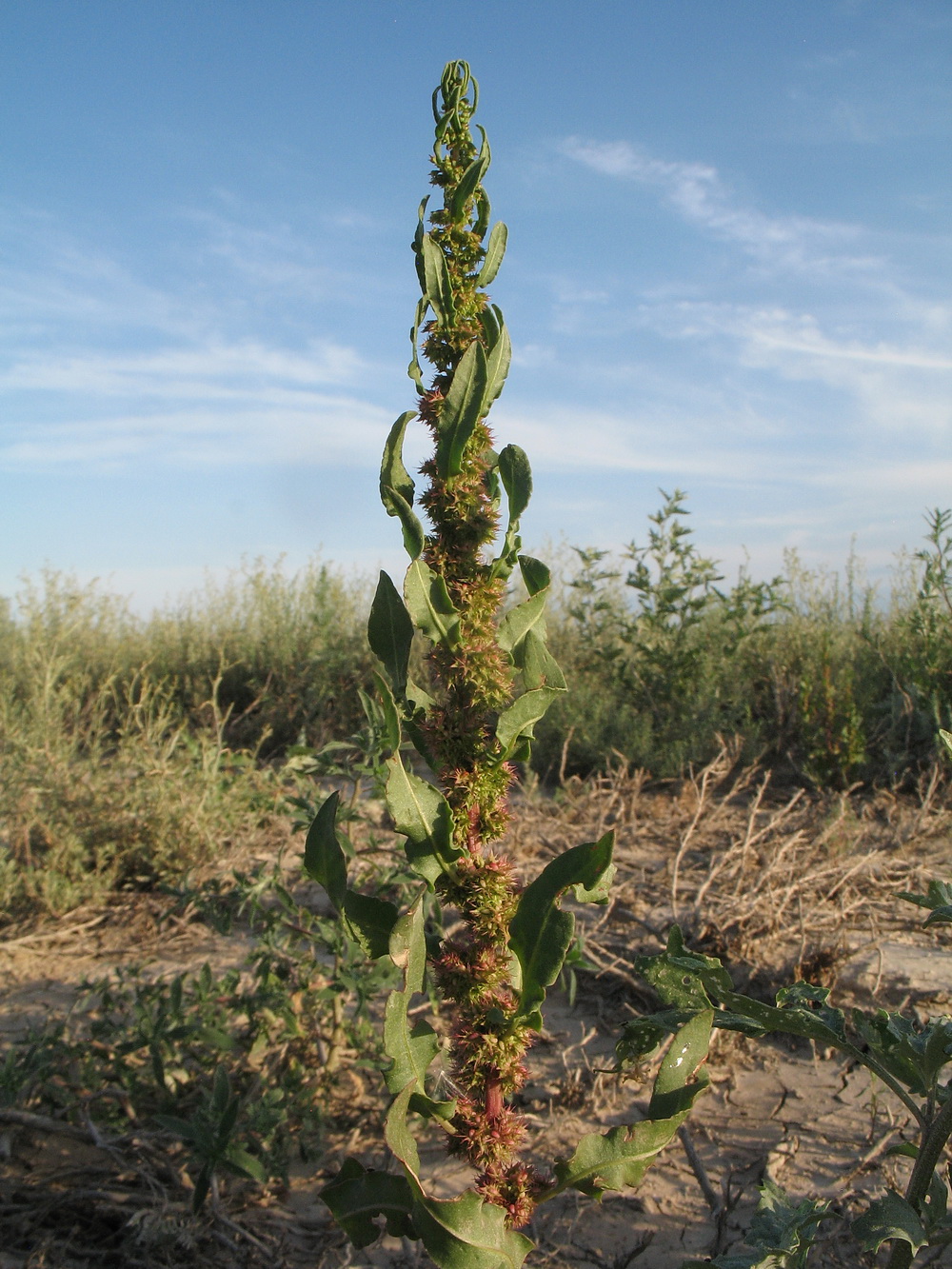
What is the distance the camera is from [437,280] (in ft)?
4.05

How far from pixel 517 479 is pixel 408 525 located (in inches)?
7.1

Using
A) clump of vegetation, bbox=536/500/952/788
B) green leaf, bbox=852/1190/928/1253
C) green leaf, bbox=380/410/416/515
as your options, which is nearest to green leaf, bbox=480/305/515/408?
green leaf, bbox=380/410/416/515

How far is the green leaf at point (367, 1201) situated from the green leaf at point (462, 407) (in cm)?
101

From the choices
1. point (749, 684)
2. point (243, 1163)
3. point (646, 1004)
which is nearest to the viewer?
point (243, 1163)

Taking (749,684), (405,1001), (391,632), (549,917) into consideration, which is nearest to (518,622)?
(391,632)

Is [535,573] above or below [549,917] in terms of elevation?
above

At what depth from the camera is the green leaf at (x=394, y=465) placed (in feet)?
4.05

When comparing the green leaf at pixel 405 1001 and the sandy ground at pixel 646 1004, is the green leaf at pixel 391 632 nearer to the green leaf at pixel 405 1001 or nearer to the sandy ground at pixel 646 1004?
the green leaf at pixel 405 1001

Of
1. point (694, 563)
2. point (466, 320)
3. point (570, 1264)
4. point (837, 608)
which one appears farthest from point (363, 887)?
point (837, 608)

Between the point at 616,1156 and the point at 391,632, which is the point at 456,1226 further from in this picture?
the point at 391,632

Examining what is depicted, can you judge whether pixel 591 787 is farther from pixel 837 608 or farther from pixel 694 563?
pixel 837 608

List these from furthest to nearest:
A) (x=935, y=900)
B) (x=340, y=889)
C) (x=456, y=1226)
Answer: (x=935, y=900), (x=340, y=889), (x=456, y=1226)

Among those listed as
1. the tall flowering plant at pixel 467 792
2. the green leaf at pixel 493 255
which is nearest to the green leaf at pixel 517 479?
the tall flowering plant at pixel 467 792

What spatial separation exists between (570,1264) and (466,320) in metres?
1.85
